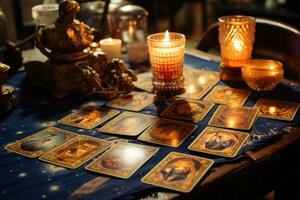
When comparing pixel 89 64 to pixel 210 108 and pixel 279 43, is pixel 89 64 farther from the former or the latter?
pixel 279 43

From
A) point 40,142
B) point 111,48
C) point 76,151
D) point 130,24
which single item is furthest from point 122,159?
point 130,24

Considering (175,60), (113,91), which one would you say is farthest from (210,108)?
(113,91)

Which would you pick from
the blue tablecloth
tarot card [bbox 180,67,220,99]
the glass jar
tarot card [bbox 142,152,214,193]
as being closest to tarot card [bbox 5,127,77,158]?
the blue tablecloth

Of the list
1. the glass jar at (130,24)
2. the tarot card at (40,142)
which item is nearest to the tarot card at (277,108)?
the tarot card at (40,142)

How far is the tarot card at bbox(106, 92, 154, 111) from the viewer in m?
1.12

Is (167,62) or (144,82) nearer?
(167,62)

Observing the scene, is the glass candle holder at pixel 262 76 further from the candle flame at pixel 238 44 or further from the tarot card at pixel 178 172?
the tarot card at pixel 178 172

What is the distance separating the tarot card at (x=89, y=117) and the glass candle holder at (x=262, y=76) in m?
0.40

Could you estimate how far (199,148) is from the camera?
0.89 m

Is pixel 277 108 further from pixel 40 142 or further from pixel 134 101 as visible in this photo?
pixel 40 142

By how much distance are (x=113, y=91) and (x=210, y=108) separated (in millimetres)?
295

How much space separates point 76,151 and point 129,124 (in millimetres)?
173

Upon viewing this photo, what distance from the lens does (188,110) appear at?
3.56 feet

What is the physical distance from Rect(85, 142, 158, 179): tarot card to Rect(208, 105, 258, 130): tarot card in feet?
0.68
